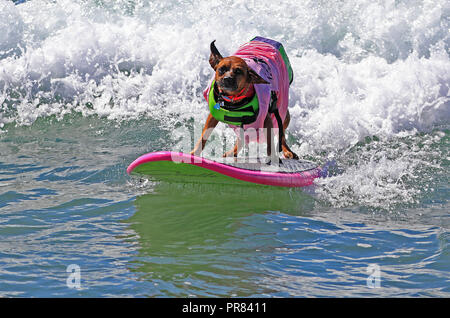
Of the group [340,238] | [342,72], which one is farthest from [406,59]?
[340,238]

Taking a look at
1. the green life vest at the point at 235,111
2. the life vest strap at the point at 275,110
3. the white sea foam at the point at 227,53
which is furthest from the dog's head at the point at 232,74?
the white sea foam at the point at 227,53

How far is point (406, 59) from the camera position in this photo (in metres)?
8.09

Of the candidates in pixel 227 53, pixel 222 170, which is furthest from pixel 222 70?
pixel 227 53

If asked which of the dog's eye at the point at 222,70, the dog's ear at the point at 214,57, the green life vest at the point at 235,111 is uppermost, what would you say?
the dog's ear at the point at 214,57

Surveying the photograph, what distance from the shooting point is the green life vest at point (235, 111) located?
4.70m

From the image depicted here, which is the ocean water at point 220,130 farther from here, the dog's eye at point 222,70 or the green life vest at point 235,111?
the dog's eye at point 222,70

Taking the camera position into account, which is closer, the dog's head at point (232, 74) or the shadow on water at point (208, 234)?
the shadow on water at point (208, 234)

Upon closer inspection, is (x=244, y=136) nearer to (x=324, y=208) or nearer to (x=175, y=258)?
(x=324, y=208)

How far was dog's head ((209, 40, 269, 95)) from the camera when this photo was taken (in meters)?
4.49

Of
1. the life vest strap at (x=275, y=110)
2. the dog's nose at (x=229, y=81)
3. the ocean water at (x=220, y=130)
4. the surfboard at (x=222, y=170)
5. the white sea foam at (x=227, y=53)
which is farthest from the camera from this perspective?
the white sea foam at (x=227, y=53)

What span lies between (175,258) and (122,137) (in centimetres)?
336

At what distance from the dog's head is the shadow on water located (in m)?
0.95

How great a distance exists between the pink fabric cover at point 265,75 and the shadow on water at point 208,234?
1.79 ft

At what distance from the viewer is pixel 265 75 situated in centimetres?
476
